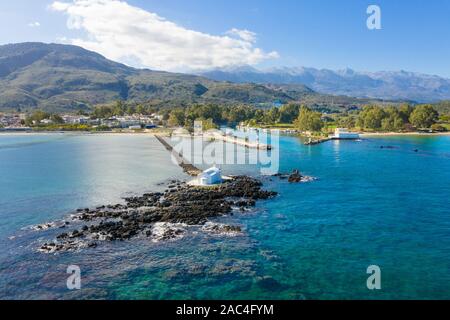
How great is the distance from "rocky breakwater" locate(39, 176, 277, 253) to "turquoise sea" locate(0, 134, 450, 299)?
1524mm

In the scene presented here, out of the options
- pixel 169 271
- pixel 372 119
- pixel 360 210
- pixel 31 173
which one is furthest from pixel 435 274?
pixel 372 119

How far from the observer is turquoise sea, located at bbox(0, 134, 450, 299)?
2272 centimetres

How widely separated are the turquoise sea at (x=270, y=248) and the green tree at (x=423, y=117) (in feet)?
291

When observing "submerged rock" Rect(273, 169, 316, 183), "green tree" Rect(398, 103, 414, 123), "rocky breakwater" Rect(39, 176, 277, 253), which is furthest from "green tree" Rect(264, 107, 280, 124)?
"rocky breakwater" Rect(39, 176, 277, 253)

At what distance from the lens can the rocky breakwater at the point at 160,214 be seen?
31406 millimetres

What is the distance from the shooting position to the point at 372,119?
13950 centimetres

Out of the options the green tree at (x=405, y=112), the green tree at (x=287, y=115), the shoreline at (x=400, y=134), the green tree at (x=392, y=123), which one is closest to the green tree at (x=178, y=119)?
the green tree at (x=287, y=115)

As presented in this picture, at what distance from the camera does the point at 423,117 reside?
135 meters

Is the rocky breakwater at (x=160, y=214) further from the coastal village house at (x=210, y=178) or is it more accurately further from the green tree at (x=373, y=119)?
the green tree at (x=373, y=119)

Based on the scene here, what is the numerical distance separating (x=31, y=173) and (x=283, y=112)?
432 feet

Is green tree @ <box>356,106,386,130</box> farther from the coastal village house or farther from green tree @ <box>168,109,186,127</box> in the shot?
the coastal village house

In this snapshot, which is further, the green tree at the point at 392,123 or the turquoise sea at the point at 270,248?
the green tree at the point at 392,123

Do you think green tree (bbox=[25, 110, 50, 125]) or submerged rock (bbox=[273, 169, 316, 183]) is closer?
submerged rock (bbox=[273, 169, 316, 183])

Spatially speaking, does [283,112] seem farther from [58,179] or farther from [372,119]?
[58,179]
